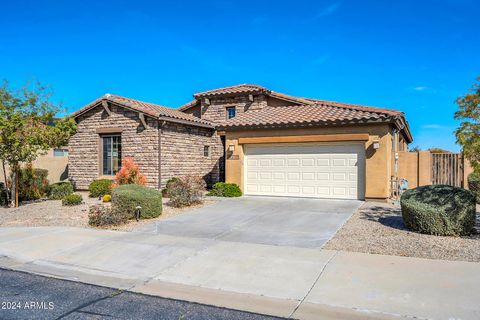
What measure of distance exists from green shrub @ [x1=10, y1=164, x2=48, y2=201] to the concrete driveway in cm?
824

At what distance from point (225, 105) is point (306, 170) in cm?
842

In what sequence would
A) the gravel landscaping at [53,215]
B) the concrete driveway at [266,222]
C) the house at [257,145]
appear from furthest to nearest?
the house at [257,145], the gravel landscaping at [53,215], the concrete driveway at [266,222]

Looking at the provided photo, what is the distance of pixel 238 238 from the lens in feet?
28.3

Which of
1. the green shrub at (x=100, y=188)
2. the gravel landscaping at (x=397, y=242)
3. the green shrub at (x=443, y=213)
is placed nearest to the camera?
the gravel landscaping at (x=397, y=242)

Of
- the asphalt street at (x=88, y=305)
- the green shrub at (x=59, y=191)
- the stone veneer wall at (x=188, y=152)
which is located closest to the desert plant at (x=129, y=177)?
the stone veneer wall at (x=188, y=152)

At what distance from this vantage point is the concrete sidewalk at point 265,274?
491cm

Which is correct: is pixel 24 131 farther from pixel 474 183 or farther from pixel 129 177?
pixel 474 183

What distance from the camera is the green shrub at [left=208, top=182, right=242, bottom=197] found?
1602cm

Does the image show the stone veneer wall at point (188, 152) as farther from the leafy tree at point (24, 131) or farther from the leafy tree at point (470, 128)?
the leafy tree at point (470, 128)

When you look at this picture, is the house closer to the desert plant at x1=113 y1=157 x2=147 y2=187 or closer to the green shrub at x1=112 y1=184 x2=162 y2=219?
the desert plant at x1=113 y1=157 x2=147 y2=187

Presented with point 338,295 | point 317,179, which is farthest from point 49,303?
point 317,179

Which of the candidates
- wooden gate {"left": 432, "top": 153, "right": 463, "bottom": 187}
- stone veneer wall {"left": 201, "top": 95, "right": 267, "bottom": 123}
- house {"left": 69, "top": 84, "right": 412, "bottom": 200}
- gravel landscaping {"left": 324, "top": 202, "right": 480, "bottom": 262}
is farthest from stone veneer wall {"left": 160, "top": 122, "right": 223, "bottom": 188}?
wooden gate {"left": 432, "top": 153, "right": 463, "bottom": 187}

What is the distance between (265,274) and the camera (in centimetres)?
615

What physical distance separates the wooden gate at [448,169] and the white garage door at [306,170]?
5.10 m
